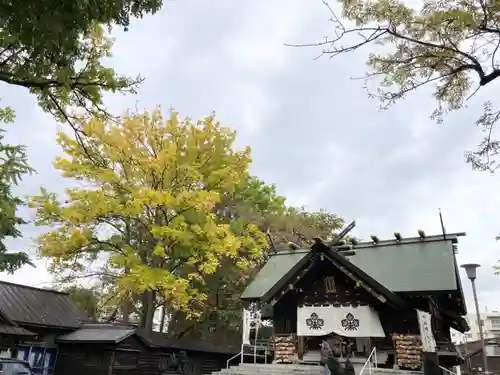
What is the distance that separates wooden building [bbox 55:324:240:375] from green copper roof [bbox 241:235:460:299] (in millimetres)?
5607

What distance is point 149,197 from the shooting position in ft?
51.4

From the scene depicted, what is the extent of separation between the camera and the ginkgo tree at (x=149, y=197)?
53.5ft

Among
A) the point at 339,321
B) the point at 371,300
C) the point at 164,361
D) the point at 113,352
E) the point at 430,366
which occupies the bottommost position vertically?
the point at 164,361

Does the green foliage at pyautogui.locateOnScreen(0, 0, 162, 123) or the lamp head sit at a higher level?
the green foliage at pyautogui.locateOnScreen(0, 0, 162, 123)

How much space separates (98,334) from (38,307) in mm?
3330

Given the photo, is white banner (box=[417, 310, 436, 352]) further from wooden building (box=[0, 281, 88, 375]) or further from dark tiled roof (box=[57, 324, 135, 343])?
wooden building (box=[0, 281, 88, 375])

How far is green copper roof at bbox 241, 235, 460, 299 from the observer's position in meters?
13.9

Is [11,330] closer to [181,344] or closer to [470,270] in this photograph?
[181,344]

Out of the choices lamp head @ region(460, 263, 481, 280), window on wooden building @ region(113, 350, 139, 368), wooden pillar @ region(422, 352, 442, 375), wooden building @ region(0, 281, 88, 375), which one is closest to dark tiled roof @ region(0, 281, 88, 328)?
wooden building @ region(0, 281, 88, 375)

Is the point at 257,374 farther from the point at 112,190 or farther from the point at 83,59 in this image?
the point at 83,59

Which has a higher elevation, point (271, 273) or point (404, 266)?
point (271, 273)

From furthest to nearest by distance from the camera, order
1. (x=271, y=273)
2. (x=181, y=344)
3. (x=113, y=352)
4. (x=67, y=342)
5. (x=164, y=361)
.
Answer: (x=181, y=344), (x=164, y=361), (x=271, y=273), (x=67, y=342), (x=113, y=352)

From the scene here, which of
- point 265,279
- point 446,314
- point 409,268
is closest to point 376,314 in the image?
point 409,268

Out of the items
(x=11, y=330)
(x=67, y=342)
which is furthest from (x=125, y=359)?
(x=11, y=330)
